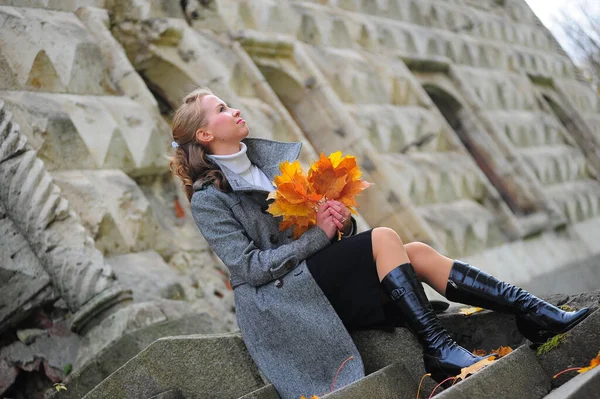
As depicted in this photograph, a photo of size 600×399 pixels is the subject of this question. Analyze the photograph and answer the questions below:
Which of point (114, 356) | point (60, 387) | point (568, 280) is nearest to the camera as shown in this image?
point (60, 387)

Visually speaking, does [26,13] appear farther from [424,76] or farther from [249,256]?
[424,76]

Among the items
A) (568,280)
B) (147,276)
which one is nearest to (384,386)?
(147,276)

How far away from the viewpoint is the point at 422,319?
2756 millimetres

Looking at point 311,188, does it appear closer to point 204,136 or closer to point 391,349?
point 204,136

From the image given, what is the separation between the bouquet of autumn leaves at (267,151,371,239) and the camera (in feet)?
9.53

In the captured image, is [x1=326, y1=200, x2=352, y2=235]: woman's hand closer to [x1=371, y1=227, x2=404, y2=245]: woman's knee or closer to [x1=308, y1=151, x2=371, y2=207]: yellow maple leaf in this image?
[x1=308, y1=151, x2=371, y2=207]: yellow maple leaf

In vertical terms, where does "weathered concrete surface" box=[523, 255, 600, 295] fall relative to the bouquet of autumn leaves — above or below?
below

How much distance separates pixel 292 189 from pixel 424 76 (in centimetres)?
681

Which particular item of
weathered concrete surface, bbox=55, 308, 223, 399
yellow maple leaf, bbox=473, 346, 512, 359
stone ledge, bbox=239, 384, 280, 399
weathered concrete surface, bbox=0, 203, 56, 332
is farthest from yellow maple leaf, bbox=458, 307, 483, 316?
weathered concrete surface, bbox=0, 203, 56, 332

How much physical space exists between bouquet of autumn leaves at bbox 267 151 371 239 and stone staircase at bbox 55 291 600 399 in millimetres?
516

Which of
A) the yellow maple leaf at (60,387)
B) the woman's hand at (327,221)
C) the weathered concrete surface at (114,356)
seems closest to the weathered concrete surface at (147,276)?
the weathered concrete surface at (114,356)

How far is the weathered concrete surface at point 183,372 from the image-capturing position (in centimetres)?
294

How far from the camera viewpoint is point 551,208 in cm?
898

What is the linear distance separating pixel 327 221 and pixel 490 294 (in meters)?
0.69
